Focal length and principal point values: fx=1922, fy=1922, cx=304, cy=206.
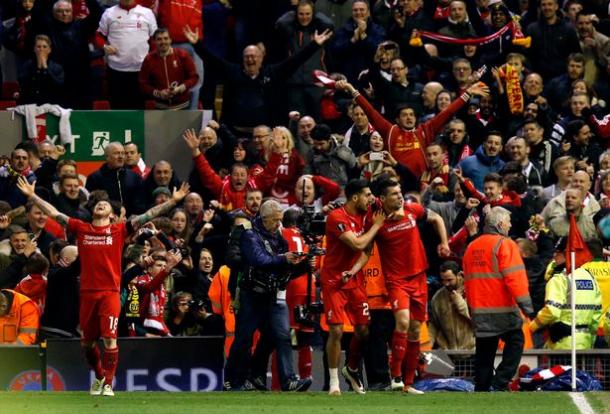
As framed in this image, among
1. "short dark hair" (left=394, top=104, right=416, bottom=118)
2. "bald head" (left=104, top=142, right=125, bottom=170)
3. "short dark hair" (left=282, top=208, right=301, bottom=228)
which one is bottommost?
"short dark hair" (left=282, top=208, right=301, bottom=228)

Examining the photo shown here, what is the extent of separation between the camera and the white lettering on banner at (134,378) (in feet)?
67.5

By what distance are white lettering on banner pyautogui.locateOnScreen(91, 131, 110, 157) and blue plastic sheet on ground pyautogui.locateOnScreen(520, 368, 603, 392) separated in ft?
25.9

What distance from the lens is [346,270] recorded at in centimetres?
1858

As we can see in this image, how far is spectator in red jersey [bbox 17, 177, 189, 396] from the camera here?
61.6 feet

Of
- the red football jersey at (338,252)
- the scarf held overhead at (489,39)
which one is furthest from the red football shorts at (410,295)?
the scarf held overhead at (489,39)

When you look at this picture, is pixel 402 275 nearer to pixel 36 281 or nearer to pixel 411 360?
pixel 411 360

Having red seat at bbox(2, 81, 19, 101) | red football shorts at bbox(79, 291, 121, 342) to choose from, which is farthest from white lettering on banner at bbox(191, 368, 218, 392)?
red seat at bbox(2, 81, 19, 101)

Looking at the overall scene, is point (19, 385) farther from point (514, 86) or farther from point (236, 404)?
point (514, 86)

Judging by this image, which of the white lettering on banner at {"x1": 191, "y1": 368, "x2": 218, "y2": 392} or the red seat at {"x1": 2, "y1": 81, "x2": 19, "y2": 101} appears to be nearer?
the white lettering on banner at {"x1": 191, "y1": 368, "x2": 218, "y2": 392}

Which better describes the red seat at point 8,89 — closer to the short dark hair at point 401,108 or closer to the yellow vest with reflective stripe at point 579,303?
the short dark hair at point 401,108

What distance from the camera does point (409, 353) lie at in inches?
745

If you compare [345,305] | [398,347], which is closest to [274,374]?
[345,305]

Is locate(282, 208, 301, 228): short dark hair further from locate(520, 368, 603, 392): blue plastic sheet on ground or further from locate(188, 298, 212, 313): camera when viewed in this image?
locate(520, 368, 603, 392): blue plastic sheet on ground

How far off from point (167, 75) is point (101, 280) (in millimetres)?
7069
